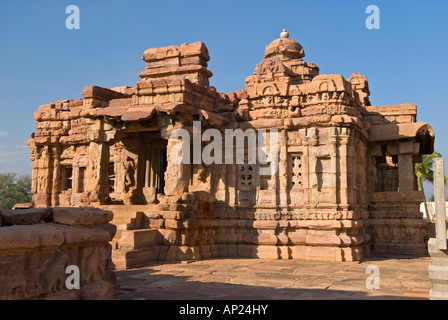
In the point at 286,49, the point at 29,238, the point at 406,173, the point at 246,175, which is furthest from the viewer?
the point at 286,49

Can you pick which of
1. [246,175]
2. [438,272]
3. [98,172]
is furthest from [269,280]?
[98,172]

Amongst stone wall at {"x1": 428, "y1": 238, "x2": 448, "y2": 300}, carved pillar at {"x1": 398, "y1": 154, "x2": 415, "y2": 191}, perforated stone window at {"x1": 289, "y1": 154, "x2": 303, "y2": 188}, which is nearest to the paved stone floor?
stone wall at {"x1": 428, "y1": 238, "x2": 448, "y2": 300}

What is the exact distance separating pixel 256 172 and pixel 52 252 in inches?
329

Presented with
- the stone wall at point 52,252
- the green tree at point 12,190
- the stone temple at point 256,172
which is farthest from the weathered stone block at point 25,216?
the green tree at point 12,190

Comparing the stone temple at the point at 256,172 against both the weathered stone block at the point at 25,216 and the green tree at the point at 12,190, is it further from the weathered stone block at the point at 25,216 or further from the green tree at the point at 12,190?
the green tree at the point at 12,190

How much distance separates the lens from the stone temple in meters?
11.4

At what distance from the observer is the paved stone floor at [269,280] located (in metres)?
6.66

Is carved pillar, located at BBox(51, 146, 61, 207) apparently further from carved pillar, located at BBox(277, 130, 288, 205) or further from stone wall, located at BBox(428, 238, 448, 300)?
stone wall, located at BBox(428, 238, 448, 300)

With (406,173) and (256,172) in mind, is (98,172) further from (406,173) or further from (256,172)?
(406,173)

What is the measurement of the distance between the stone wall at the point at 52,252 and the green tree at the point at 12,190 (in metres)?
38.9

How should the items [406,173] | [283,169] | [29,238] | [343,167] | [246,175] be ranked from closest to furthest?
[29,238]
[343,167]
[283,169]
[246,175]
[406,173]

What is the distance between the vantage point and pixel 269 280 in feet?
26.8

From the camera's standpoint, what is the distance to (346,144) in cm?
1184
